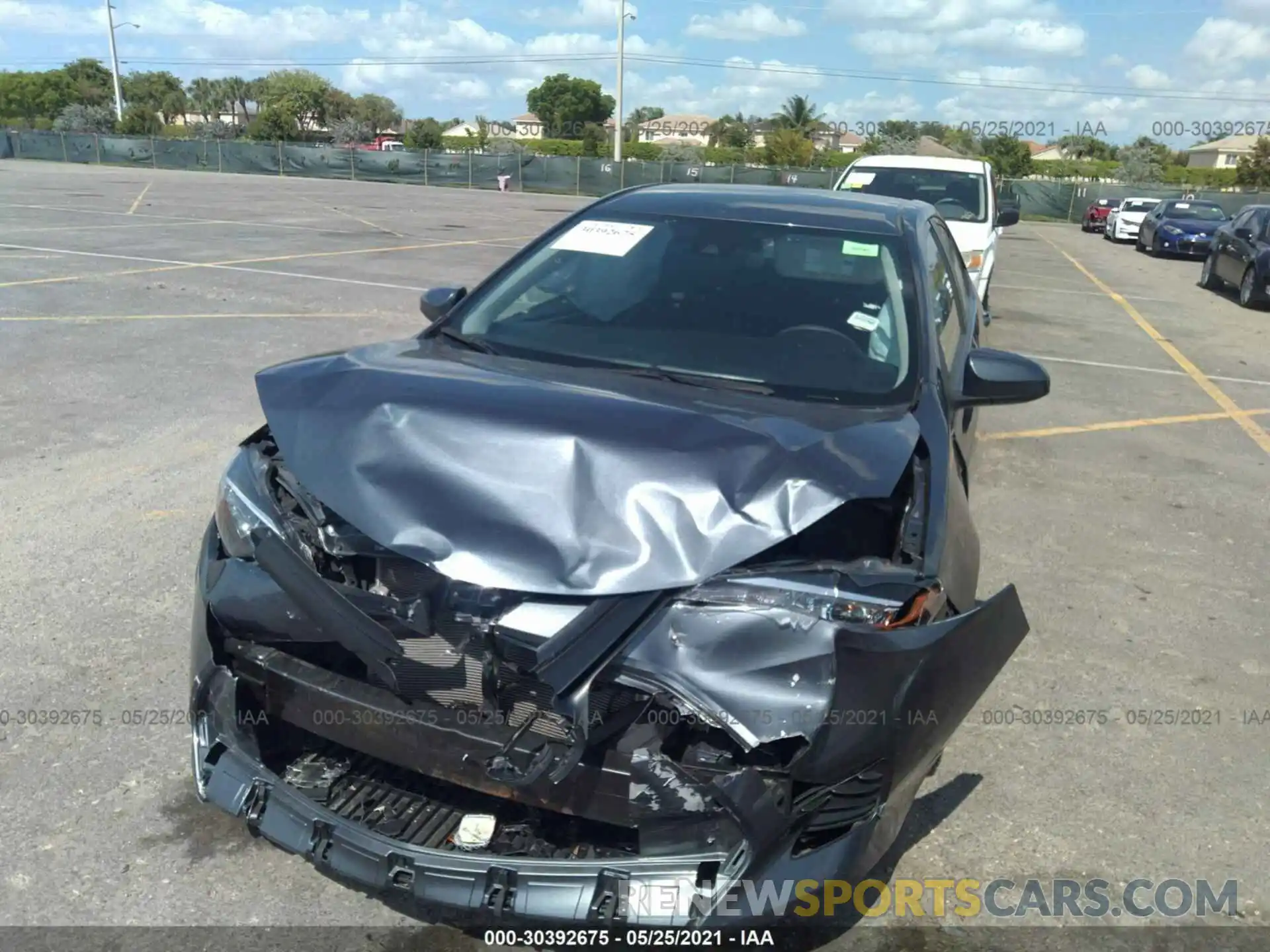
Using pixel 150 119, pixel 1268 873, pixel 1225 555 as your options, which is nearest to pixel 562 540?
pixel 1268 873

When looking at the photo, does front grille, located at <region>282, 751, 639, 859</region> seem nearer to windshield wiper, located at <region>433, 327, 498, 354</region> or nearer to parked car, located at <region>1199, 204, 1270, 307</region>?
windshield wiper, located at <region>433, 327, 498, 354</region>

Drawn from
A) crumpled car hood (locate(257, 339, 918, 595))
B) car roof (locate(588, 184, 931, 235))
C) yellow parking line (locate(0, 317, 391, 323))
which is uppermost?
car roof (locate(588, 184, 931, 235))

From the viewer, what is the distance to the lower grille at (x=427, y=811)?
2338mm

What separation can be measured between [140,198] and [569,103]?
9808cm

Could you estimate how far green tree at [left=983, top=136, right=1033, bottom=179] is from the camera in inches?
2616

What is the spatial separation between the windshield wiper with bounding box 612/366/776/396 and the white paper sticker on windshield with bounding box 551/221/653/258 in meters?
0.85

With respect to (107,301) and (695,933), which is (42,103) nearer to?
(107,301)

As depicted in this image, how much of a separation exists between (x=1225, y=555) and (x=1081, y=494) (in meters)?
1.02

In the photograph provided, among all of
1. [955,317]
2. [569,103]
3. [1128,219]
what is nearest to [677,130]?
[569,103]

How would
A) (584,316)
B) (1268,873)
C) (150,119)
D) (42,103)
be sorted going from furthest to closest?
(42,103) < (150,119) < (584,316) < (1268,873)

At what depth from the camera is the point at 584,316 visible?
147 inches

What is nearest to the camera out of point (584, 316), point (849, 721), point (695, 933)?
point (849, 721)

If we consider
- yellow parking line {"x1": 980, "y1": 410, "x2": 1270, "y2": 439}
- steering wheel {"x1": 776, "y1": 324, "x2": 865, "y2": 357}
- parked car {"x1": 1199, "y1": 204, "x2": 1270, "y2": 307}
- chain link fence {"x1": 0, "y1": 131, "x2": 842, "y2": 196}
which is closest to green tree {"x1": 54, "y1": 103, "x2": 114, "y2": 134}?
chain link fence {"x1": 0, "y1": 131, "x2": 842, "y2": 196}

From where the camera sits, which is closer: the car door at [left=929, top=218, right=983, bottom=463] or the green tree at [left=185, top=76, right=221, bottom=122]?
the car door at [left=929, top=218, right=983, bottom=463]
